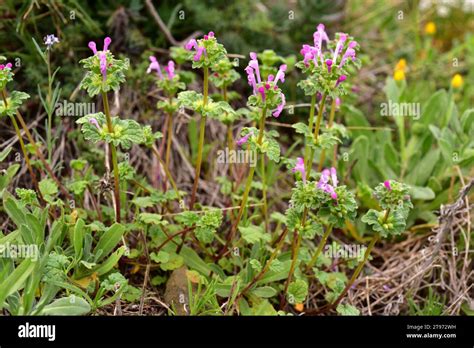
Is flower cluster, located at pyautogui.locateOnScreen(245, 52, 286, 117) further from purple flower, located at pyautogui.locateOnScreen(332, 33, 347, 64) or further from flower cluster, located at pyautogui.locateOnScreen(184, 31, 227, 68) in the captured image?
purple flower, located at pyautogui.locateOnScreen(332, 33, 347, 64)

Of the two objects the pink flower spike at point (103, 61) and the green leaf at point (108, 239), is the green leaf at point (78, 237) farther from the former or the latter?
the pink flower spike at point (103, 61)

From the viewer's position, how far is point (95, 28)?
9.78ft

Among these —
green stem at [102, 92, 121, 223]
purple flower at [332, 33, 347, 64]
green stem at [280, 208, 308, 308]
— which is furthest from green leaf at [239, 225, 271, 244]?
purple flower at [332, 33, 347, 64]

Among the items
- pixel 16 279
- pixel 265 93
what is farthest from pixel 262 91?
pixel 16 279

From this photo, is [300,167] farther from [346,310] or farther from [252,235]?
[346,310]

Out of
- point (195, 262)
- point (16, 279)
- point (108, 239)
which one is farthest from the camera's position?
point (195, 262)

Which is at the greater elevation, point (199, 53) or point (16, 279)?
point (199, 53)

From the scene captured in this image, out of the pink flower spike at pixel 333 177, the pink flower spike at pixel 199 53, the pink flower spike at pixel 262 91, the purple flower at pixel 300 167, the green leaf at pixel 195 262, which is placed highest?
the pink flower spike at pixel 199 53

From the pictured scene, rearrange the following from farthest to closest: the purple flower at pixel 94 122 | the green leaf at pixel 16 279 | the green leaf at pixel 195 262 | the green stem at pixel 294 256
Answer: the green leaf at pixel 195 262, the green stem at pixel 294 256, the purple flower at pixel 94 122, the green leaf at pixel 16 279

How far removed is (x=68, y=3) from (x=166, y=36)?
486mm

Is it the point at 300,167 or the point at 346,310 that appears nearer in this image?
the point at 300,167

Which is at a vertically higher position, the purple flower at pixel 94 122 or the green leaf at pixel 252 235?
the purple flower at pixel 94 122

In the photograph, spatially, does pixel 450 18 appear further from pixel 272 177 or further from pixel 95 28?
pixel 95 28

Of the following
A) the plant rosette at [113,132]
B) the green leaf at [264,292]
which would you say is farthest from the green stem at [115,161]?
the green leaf at [264,292]
